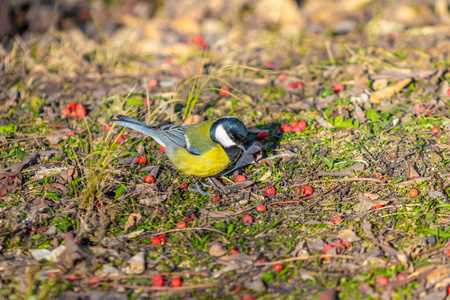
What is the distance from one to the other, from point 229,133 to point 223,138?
0.10m

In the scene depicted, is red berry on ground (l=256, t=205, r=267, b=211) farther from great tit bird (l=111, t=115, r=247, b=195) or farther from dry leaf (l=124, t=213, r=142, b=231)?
dry leaf (l=124, t=213, r=142, b=231)

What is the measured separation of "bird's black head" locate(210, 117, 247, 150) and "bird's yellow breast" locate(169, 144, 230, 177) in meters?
0.08

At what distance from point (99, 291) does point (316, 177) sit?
224cm

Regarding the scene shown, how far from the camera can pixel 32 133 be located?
4.96 meters

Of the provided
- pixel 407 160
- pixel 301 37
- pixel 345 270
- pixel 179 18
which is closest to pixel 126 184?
pixel 345 270

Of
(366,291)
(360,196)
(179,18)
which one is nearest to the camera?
(366,291)

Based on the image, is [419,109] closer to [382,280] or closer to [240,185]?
[240,185]

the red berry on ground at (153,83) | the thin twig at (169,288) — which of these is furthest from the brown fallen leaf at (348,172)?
the red berry on ground at (153,83)

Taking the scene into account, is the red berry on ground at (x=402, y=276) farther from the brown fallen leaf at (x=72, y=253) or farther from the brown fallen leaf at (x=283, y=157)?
the brown fallen leaf at (x=72, y=253)

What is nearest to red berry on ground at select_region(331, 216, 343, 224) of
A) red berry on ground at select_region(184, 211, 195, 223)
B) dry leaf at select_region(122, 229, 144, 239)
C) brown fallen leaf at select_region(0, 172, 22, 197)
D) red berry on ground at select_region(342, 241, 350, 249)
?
red berry on ground at select_region(342, 241, 350, 249)

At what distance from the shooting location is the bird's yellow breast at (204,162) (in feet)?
13.2

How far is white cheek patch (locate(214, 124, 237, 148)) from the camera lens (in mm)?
4074

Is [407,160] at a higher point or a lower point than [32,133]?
lower

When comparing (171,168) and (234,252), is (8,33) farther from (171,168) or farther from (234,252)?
(234,252)
